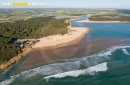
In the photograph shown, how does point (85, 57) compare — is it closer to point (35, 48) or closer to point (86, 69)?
point (86, 69)

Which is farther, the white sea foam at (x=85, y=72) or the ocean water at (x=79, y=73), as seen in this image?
the white sea foam at (x=85, y=72)

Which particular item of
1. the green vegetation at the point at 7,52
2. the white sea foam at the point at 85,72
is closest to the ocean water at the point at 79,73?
the white sea foam at the point at 85,72

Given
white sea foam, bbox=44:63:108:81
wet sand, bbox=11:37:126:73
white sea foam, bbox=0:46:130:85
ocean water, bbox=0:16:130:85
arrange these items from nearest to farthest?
ocean water, bbox=0:16:130:85 < white sea foam, bbox=44:63:108:81 < white sea foam, bbox=0:46:130:85 < wet sand, bbox=11:37:126:73

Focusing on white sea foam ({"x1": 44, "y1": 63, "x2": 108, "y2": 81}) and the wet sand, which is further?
the wet sand

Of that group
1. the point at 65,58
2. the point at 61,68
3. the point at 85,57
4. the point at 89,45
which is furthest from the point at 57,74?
the point at 89,45

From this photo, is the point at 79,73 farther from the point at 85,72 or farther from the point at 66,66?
the point at 66,66

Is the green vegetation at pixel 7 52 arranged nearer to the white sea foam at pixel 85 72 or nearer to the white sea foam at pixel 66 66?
the white sea foam at pixel 66 66

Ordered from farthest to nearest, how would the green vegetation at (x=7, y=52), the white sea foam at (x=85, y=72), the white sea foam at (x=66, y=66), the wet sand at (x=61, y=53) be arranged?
the green vegetation at (x=7, y=52)
the wet sand at (x=61, y=53)
the white sea foam at (x=66, y=66)
the white sea foam at (x=85, y=72)

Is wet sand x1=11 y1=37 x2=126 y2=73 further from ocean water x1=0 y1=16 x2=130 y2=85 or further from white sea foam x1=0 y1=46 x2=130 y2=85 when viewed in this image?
white sea foam x1=0 y1=46 x2=130 y2=85

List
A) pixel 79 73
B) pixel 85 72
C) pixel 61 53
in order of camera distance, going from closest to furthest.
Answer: pixel 79 73, pixel 85 72, pixel 61 53

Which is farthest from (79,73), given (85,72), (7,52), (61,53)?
(7,52)

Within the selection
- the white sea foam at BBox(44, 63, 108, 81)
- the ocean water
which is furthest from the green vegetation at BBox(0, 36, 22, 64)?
the white sea foam at BBox(44, 63, 108, 81)

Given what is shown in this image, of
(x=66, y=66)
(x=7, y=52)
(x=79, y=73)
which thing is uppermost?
(x=7, y=52)
